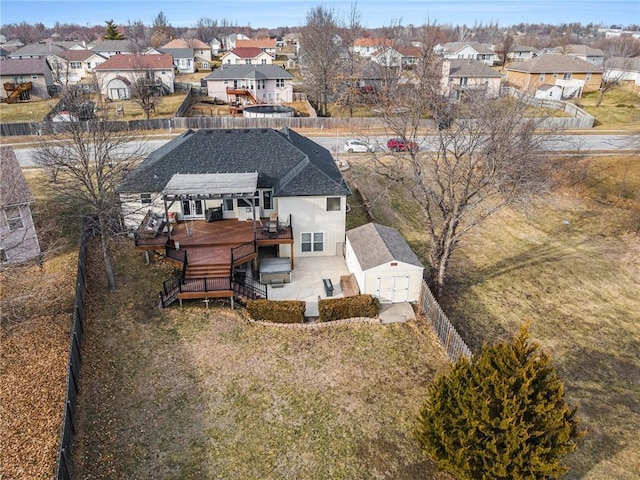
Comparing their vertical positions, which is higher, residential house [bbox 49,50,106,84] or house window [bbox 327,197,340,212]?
residential house [bbox 49,50,106,84]

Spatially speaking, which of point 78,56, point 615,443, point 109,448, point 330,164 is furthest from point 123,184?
point 78,56

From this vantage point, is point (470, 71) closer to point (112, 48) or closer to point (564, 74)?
point (564, 74)

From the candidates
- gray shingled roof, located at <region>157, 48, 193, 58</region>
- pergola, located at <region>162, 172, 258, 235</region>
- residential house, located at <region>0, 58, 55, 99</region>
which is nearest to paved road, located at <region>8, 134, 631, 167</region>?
pergola, located at <region>162, 172, 258, 235</region>

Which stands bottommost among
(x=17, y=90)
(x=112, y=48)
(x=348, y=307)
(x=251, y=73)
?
(x=348, y=307)

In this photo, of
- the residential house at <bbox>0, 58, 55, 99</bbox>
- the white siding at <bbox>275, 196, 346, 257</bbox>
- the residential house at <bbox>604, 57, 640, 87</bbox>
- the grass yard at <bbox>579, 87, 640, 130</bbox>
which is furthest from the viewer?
the residential house at <bbox>604, 57, 640, 87</bbox>

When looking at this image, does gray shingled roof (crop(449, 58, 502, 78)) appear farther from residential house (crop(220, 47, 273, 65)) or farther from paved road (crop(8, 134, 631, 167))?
residential house (crop(220, 47, 273, 65))

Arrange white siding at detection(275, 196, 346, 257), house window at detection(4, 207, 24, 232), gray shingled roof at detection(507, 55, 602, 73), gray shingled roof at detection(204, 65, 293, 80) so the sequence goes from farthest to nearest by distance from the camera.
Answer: gray shingled roof at detection(507, 55, 602, 73) < gray shingled roof at detection(204, 65, 293, 80) < white siding at detection(275, 196, 346, 257) < house window at detection(4, 207, 24, 232)

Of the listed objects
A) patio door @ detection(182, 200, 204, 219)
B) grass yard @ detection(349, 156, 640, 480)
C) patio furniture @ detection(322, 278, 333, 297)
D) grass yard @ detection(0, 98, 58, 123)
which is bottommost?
grass yard @ detection(349, 156, 640, 480)

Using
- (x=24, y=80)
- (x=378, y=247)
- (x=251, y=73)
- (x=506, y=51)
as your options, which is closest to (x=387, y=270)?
(x=378, y=247)
